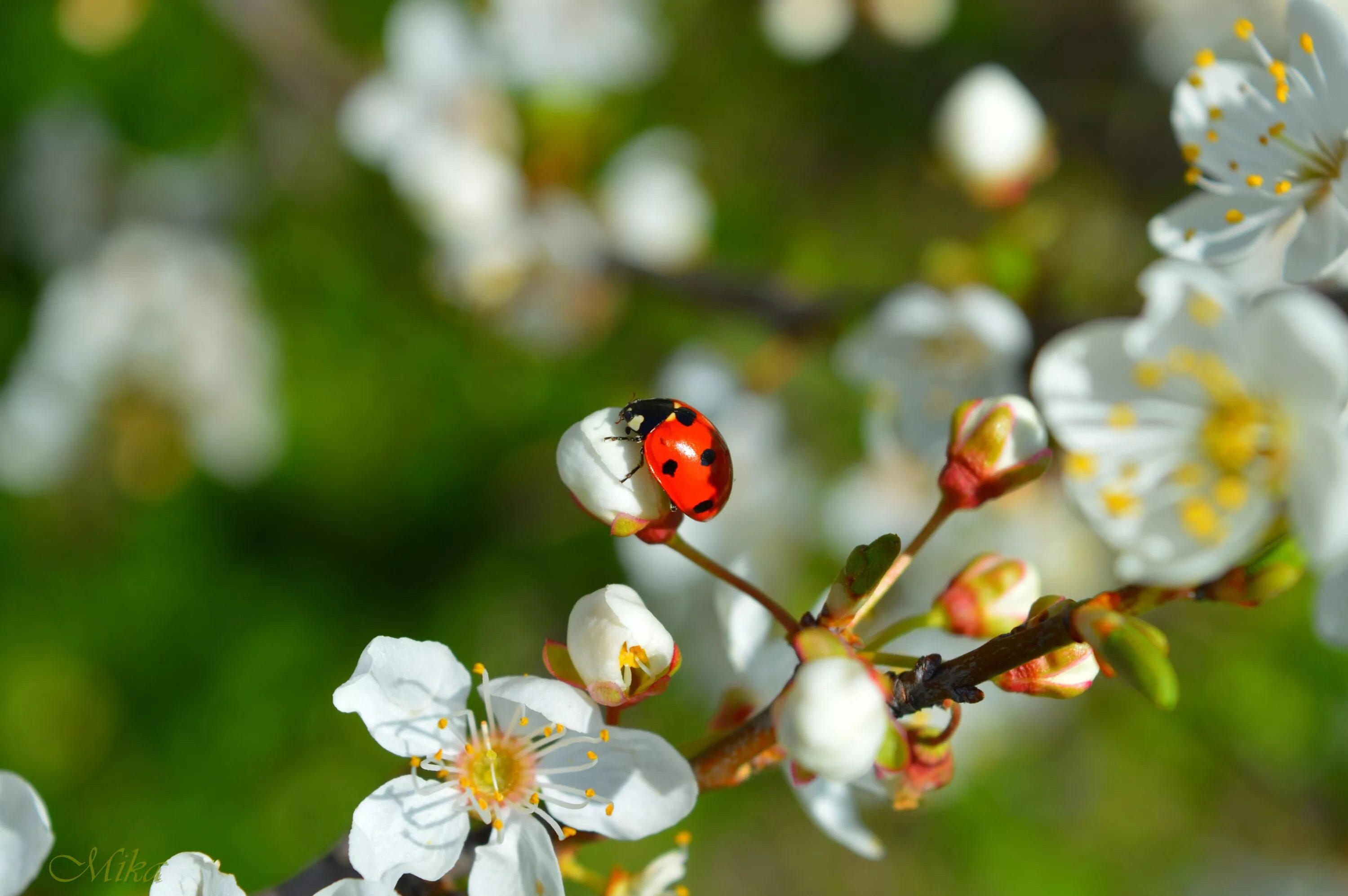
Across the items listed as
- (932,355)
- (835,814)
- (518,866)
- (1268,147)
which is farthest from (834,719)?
(932,355)

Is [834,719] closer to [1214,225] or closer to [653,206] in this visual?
[1214,225]

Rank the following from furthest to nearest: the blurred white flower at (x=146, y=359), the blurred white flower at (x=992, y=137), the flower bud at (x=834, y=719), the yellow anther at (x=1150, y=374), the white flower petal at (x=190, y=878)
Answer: the blurred white flower at (x=146, y=359) < the blurred white flower at (x=992, y=137) < the yellow anther at (x=1150, y=374) < the white flower petal at (x=190, y=878) < the flower bud at (x=834, y=719)

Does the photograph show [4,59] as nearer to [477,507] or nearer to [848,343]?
[477,507]

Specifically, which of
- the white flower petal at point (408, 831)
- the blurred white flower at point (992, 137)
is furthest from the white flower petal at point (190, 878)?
the blurred white flower at point (992, 137)

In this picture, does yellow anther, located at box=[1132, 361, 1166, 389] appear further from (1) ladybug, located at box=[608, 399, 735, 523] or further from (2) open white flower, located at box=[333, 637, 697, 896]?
(2) open white flower, located at box=[333, 637, 697, 896]

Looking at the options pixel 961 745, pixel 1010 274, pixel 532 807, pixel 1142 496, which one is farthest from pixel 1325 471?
pixel 961 745

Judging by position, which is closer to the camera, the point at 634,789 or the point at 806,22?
the point at 634,789

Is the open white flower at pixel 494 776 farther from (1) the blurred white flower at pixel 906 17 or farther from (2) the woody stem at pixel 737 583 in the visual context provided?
(1) the blurred white flower at pixel 906 17
